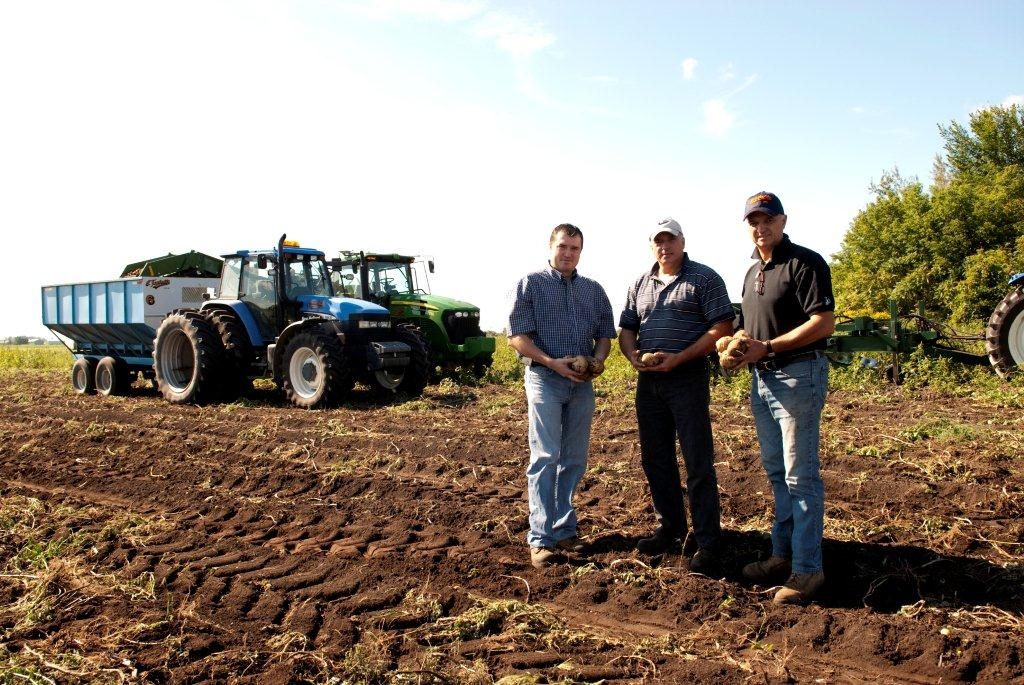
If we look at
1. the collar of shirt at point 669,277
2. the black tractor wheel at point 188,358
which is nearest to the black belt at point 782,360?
the collar of shirt at point 669,277

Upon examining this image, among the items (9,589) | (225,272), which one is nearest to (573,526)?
(9,589)

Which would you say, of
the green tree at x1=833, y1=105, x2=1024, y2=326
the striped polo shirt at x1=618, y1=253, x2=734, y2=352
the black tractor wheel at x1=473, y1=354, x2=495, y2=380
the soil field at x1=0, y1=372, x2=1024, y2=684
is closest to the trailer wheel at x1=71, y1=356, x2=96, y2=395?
the black tractor wheel at x1=473, y1=354, x2=495, y2=380

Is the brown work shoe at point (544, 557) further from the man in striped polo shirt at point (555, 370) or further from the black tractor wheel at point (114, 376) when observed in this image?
the black tractor wheel at point (114, 376)

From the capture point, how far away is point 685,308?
4.14 meters

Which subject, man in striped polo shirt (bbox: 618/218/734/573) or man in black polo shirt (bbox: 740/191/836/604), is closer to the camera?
man in black polo shirt (bbox: 740/191/836/604)

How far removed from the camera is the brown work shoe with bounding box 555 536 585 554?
4.42m

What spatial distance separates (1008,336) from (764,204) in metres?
8.27

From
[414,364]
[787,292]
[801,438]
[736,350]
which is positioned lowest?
[801,438]

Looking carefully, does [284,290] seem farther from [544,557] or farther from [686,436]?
[686,436]

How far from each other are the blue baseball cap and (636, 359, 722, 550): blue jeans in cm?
89

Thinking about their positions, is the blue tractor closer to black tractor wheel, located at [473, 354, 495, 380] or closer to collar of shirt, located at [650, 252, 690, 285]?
black tractor wheel, located at [473, 354, 495, 380]

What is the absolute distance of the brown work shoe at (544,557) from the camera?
14.0ft

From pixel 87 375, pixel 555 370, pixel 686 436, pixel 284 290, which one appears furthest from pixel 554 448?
pixel 87 375

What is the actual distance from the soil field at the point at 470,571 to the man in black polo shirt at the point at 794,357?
0.32 m
